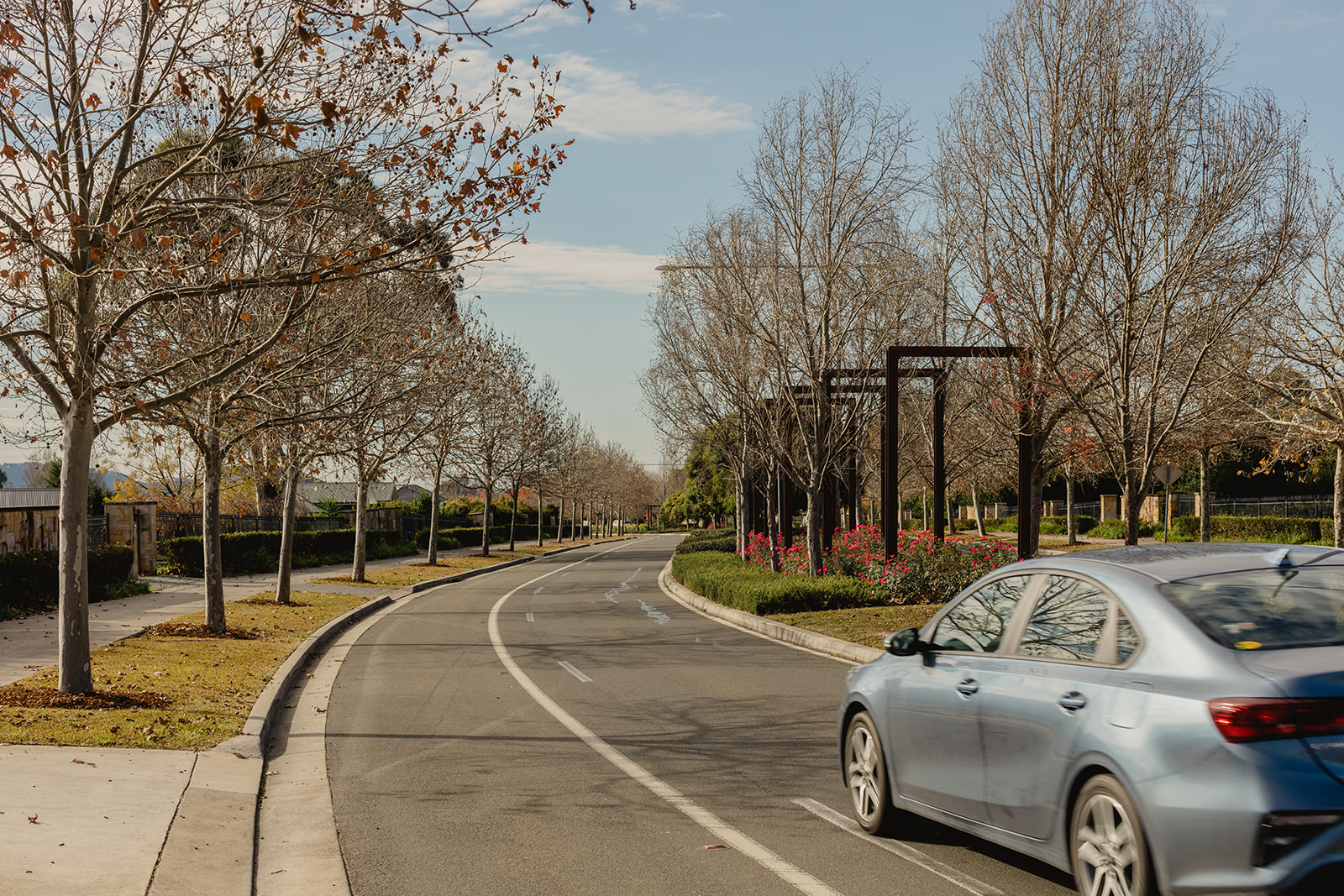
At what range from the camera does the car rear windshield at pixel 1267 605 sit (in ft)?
13.9

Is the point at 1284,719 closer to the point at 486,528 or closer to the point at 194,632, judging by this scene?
the point at 194,632

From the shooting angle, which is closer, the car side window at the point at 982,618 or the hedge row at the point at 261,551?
the car side window at the point at 982,618

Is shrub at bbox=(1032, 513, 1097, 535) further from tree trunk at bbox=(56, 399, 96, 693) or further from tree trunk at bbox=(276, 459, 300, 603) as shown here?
tree trunk at bbox=(56, 399, 96, 693)

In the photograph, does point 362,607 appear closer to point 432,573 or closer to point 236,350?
point 236,350

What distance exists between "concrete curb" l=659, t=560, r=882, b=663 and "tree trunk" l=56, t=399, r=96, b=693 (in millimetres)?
7052

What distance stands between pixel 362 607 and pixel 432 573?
1135cm

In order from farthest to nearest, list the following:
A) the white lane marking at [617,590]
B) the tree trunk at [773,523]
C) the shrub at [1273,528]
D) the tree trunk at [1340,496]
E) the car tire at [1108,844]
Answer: the shrub at [1273,528]
the tree trunk at [1340,496]
the tree trunk at [773,523]
the white lane marking at [617,590]
the car tire at [1108,844]

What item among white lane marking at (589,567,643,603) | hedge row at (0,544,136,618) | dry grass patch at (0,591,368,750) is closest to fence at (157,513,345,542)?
hedge row at (0,544,136,618)

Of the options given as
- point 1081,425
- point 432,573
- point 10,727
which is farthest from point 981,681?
point 432,573

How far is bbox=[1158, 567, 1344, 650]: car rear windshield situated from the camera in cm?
423

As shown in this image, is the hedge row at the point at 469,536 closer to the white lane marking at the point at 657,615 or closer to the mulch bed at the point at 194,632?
the white lane marking at the point at 657,615

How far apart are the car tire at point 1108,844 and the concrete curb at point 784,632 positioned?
15.8 feet

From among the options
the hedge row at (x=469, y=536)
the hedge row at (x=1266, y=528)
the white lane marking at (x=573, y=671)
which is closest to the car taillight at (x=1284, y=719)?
the white lane marking at (x=573, y=671)

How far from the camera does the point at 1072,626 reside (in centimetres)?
501
